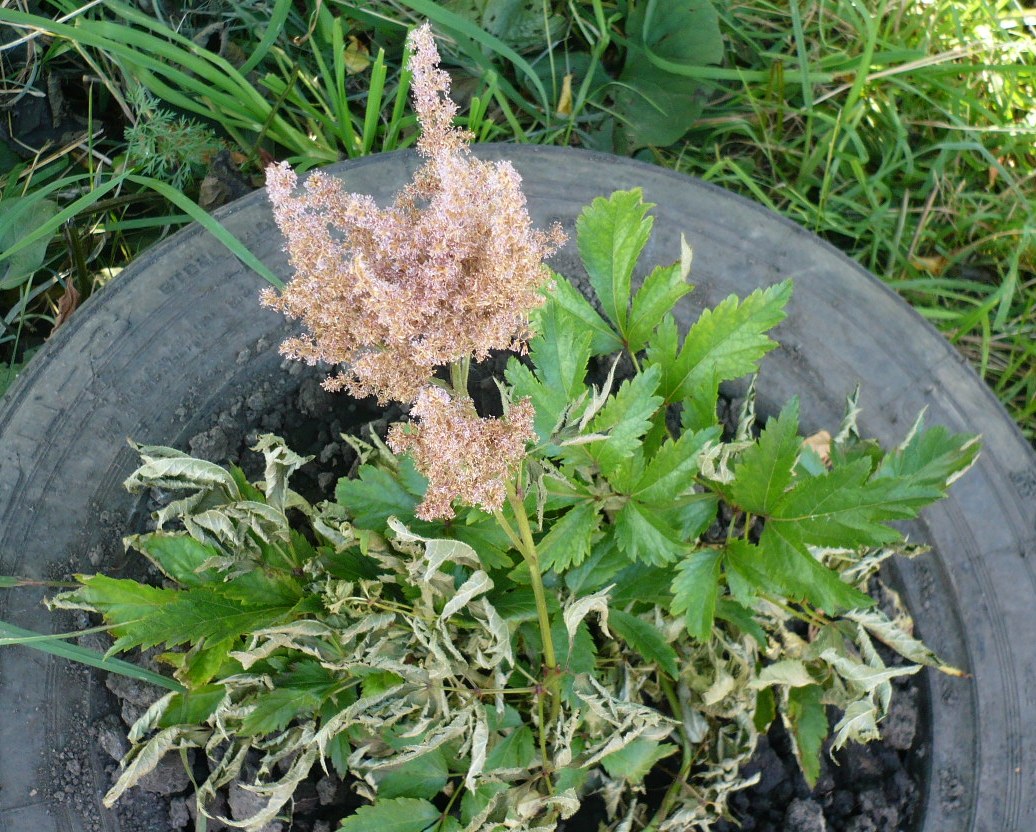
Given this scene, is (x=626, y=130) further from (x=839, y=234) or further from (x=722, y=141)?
(x=839, y=234)

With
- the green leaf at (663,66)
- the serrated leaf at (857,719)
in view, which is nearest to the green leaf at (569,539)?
the serrated leaf at (857,719)

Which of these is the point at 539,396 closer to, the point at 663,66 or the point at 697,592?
the point at 697,592

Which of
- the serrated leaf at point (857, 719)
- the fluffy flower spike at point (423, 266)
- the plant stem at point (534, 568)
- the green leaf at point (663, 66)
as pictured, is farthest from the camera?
the green leaf at point (663, 66)

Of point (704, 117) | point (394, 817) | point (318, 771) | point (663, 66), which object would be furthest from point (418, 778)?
point (704, 117)

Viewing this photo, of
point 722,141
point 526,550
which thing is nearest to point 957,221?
point 722,141

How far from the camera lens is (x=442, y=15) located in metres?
1.29

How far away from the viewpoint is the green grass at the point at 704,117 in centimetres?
156

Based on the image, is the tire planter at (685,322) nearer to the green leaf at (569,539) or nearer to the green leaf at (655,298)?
the green leaf at (655,298)

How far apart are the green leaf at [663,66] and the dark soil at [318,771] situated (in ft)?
2.24

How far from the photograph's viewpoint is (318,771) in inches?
43.0

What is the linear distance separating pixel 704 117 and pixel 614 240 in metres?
0.91

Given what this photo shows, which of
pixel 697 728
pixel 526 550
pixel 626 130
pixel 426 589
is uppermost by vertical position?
pixel 626 130

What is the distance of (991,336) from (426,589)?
1.35 metres

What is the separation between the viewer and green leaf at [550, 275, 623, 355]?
995mm
